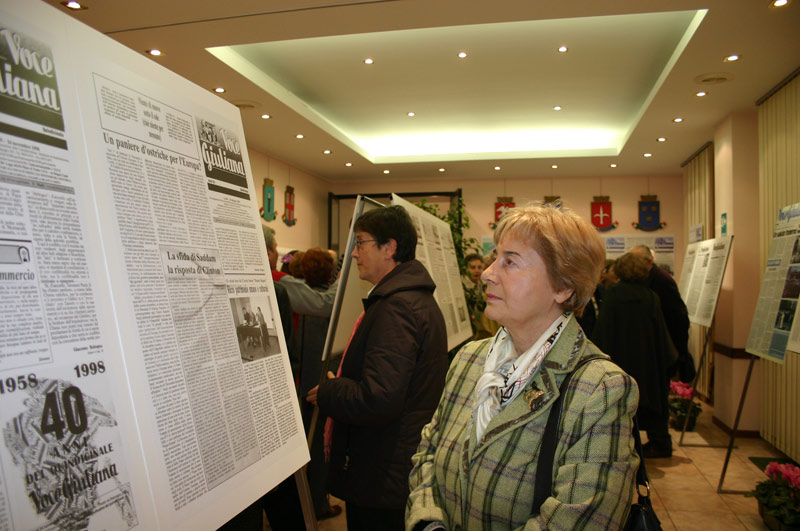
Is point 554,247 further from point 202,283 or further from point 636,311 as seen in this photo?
point 636,311

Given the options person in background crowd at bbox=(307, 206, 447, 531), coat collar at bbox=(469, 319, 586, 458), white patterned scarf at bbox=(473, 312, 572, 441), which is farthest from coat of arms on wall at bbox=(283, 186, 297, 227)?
coat collar at bbox=(469, 319, 586, 458)

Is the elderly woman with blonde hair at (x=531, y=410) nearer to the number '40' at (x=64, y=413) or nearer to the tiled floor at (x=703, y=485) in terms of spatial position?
the number '40' at (x=64, y=413)

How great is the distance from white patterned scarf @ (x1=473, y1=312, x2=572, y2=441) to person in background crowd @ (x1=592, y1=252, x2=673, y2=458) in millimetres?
3364

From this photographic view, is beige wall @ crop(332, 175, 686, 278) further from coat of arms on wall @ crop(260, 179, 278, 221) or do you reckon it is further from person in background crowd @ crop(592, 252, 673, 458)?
person in background crowd @ crop(592, 252, 673, 458)

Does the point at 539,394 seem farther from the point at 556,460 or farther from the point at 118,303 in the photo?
the point at 118,303

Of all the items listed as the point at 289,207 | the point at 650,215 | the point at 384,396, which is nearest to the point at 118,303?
the point at 384,396

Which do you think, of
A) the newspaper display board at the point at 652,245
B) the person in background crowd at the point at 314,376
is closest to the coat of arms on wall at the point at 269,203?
the person in background crowd at the point at 314,376

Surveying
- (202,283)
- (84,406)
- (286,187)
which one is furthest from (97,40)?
(286,187)

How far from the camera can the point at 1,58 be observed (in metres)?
0.83

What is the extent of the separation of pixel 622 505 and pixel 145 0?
152 inches

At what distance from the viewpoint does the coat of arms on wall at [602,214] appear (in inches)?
375

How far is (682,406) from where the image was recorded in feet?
19.7

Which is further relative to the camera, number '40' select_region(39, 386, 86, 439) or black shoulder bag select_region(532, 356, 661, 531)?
black shoulder bag select_region(532, 356, 661, 531)

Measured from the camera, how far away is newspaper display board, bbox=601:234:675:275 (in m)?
9.32
